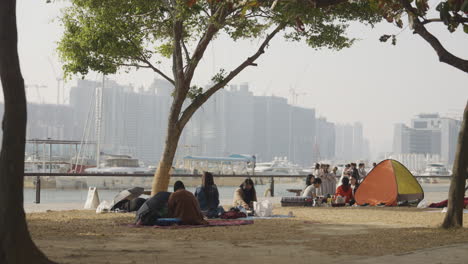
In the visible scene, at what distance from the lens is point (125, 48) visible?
1797 cm

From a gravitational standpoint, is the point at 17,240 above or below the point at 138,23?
below

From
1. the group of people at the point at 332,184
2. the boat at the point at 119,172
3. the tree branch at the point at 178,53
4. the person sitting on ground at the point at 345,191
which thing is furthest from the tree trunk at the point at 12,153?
the boat at the point at 119,172

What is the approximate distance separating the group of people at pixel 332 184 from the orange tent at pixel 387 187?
1.18 feet

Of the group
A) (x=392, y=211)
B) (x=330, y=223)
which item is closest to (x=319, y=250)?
(x=330, y=223)

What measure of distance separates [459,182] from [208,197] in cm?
482

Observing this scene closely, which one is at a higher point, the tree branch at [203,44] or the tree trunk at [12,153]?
the tree branch at [203,44]

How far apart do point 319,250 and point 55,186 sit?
61845 millimetres

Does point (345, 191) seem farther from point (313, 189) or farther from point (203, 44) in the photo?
point (203, 44)

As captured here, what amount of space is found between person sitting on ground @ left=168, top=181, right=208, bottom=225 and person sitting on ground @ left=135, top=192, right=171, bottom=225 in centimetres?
13

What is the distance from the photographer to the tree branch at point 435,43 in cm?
1175

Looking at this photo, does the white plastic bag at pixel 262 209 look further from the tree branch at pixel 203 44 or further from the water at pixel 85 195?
the water at pixel 85 195

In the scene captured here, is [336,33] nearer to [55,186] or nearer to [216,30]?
[216,30]

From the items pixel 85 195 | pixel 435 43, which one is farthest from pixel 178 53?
pixel 85 195

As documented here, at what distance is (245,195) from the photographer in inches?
620
